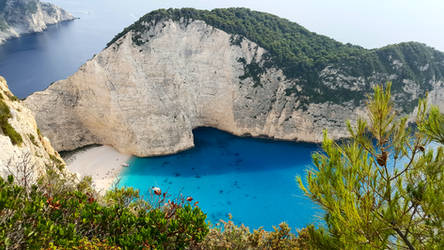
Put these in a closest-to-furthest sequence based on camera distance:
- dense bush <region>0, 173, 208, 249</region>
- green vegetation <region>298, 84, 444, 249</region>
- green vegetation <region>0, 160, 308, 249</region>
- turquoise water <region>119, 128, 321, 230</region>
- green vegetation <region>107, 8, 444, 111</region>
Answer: green vegetation <region>298, 84, 444, 249</region> < green vegetation <region>0, 160, 308, 249</region> < dense bush <region>0, 173, 208, 249</region> < turquoise water <region>119, 128, 321, 230</region> < green vegetation <region>107, 8, 444, 111</region>

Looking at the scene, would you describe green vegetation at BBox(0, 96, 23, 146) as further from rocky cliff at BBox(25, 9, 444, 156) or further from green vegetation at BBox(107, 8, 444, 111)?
green vegetation at BBox(107, 8, 444, 111)

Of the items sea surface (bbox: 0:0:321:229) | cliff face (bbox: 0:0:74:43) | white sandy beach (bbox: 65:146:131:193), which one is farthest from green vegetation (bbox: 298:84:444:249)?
cliff face (bbox: 0:0:74:43)

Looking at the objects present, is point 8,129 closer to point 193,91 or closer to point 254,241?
point 254,241

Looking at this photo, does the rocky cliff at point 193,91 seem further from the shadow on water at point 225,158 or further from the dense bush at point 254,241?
the dense bush at point 254,241

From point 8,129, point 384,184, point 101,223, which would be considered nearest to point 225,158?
point 8,129

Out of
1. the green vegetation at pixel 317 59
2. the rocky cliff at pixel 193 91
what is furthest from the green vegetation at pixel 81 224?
the green vegetation at pixel 317 59

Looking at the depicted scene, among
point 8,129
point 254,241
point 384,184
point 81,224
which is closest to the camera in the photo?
point 384,184

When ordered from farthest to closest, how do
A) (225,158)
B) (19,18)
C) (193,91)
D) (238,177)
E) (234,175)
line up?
1. (19,18)
2. (193,91)
3. (225,158)
4. (234,175)
5. (238,177)
